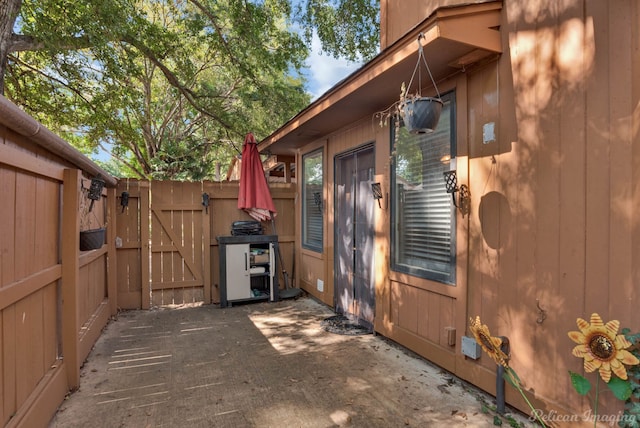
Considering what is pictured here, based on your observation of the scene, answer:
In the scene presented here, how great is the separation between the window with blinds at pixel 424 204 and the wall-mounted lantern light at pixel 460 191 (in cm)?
10

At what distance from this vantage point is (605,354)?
165 cm

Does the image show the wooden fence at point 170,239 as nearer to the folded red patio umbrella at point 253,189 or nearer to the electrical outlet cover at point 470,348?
the folded red patio umbrella at point 253,189

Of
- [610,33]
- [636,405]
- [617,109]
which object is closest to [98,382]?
[636,405]

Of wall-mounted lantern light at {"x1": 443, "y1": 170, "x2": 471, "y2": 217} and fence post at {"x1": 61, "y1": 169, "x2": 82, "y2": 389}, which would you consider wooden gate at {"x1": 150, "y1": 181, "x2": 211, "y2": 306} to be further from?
wall-mounted lantern light at {"x1": 443, "y1": 170, "x2": 471, "y2": 217}

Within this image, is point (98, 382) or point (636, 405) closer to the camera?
point (636, 405)

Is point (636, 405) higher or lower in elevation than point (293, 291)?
higher

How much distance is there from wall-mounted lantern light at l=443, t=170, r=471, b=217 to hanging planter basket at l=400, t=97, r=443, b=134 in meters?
0.47

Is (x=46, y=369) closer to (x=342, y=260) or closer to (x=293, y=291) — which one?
(x=342, y=260)

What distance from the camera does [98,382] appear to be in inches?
108

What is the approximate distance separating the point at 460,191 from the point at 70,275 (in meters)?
3.07

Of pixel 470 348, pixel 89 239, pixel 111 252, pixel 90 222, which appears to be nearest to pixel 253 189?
pixel 111 252

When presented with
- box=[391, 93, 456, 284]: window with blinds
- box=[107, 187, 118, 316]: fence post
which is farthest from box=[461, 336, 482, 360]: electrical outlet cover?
box=[107, 187, 118, 316]: fence post

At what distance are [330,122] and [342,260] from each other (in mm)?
1810

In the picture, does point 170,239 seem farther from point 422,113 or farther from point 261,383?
point 422,113
